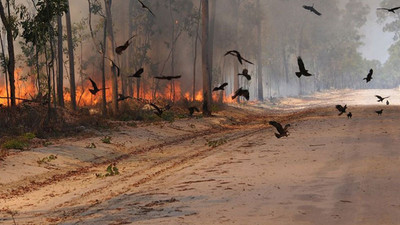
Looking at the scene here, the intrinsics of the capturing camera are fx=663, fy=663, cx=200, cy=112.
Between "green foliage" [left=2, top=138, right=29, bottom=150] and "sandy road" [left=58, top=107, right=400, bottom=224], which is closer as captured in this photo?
"sandy road" [left=58, top=107, right=400, bottom=224]

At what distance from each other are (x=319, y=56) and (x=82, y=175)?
4547 inches

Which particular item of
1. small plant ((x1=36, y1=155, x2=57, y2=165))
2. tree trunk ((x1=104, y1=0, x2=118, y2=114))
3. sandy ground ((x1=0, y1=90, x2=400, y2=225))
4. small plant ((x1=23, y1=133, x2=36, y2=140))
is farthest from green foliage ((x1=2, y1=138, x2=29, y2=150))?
tree trunk ((x1=104, y1=0, x2=118, y2=114))

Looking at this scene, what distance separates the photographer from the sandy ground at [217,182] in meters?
9.76

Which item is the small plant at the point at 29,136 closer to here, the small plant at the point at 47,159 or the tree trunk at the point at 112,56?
the small plant at the point at 47,159

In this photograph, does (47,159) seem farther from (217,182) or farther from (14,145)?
(217,182)

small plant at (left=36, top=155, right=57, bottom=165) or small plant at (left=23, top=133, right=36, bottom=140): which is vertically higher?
small plant at (left=23, top=133, right=36, bottom=140)

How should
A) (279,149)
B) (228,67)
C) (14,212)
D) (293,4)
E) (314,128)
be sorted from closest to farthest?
(14,212)
(279,149)
(314,128)
(228,67)
(293,4)

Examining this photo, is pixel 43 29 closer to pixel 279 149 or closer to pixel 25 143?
pixel 25 143

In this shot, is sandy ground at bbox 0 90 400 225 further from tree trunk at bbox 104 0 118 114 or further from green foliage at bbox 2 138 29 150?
tree trunk at bbox 104 0 118 114

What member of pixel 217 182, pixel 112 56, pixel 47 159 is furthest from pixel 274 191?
pixel 112 56

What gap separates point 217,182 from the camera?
13.1 meters

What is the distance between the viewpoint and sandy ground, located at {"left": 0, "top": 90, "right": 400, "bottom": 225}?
384 inches

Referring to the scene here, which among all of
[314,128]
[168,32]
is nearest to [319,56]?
[168,32]

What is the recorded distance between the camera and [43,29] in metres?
27.7
